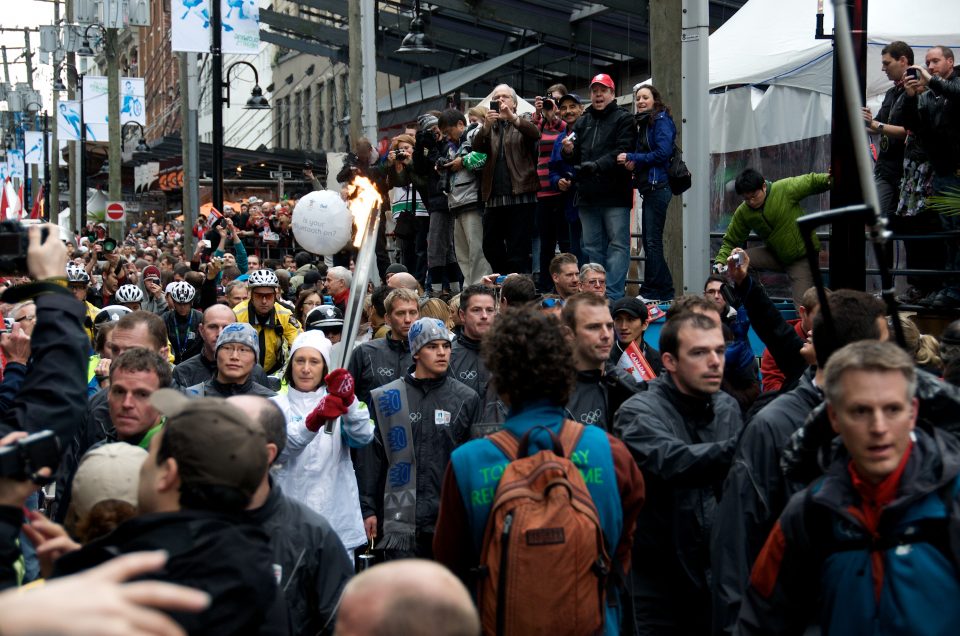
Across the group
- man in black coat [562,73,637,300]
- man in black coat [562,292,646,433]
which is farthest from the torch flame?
man in black coat [562,73,637,300]

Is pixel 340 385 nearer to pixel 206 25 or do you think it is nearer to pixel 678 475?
pixel 678 475

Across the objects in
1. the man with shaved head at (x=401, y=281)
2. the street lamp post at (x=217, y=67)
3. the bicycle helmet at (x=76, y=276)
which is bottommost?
the man with shaved head at (x=401, y=281)

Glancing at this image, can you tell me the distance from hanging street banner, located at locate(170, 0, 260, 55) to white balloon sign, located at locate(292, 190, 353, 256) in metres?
8.08

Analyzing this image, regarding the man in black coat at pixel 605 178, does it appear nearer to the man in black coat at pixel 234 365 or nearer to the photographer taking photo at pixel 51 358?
the man in black coat at pixel 234 365

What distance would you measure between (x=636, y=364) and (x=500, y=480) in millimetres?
3345

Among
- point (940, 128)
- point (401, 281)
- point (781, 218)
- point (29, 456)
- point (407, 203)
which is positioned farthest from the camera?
point (407, 203)

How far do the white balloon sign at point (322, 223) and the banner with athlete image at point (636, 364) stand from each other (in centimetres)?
608

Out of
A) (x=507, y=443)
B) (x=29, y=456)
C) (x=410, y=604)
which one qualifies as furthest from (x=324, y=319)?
(x=410, y=604)

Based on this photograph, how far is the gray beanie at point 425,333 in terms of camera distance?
672 centimetres

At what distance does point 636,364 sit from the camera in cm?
711

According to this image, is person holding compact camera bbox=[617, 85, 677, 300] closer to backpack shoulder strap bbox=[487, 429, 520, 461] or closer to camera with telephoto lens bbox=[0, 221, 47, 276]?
backpack shoulder strap bbox=[487, 429, 520, 461]

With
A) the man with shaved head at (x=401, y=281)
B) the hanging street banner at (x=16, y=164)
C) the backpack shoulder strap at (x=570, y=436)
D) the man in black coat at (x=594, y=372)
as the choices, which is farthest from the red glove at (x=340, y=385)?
the hanging street banner at (x=16, y=164)

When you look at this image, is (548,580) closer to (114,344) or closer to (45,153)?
(114,344)

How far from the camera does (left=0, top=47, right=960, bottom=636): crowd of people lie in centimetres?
287
